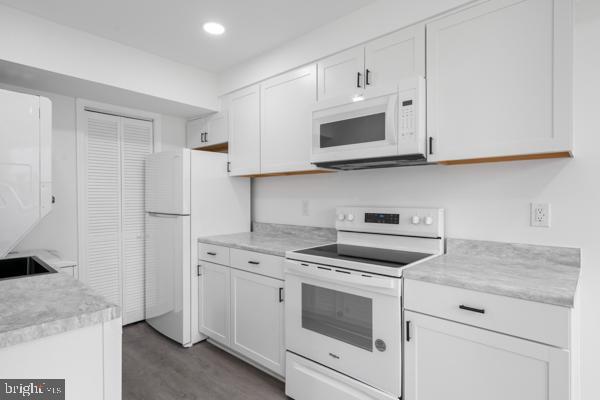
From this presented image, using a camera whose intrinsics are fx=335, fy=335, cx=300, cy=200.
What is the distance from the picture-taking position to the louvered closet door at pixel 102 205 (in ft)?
9.41

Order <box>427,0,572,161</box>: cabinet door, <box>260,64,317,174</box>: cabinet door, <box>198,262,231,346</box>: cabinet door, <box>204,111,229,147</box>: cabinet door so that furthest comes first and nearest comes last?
<box>204,111,229,147</box>: cabinet door
<box>198,262,231,346</box>: cabinet door
<box>260,64,317,174</box>: cabinet door
<box>427,0,572,161</box>: cabinet door

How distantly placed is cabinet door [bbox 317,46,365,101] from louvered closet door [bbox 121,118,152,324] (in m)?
1.88

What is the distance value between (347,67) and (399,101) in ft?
1.74

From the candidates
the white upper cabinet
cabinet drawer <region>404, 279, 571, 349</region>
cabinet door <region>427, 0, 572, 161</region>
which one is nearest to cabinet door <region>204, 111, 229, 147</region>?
the white upper cabinet

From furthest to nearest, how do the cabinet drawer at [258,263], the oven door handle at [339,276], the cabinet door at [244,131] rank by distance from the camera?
1. the cabinet door at [244,131]
2. the cabinet drawer at [258,263]
3. the oven door handle at [339,276]

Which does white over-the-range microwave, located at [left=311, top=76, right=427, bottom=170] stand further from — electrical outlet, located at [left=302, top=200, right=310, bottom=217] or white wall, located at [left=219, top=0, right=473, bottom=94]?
electrical outlet, located at [left=302, top=200, right=310, bottom=217]

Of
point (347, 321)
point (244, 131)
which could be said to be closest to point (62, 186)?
point (244, 131)

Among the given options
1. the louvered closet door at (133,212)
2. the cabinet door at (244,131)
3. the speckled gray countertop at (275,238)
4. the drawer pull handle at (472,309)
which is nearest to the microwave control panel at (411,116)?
the drawer pull handle at (472,309)

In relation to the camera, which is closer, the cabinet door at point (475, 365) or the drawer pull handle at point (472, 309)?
the cabinet door at point (475, 365)

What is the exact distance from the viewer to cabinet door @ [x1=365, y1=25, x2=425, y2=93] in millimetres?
1848

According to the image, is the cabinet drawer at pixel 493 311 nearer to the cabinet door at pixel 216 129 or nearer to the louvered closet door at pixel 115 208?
the cabinet door at pixel 216 129

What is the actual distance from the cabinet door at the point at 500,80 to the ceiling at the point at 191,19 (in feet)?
2.24

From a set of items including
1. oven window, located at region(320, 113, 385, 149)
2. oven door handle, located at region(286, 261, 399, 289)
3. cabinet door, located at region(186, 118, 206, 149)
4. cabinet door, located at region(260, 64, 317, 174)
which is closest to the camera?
oven door handle, located at region(286, 261, 399, 289)

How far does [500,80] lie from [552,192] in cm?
63
